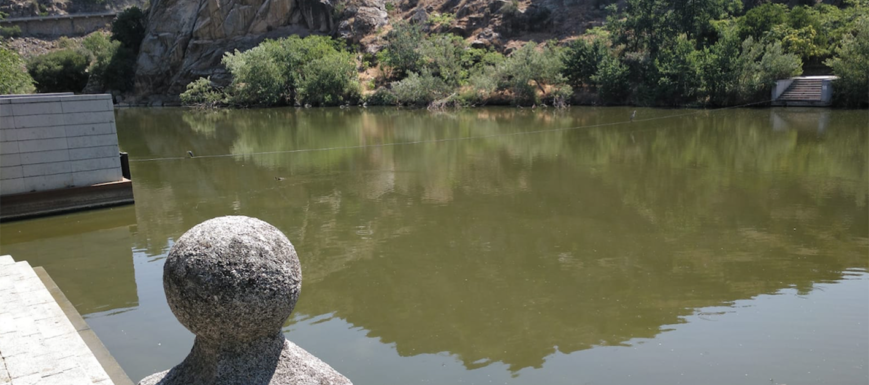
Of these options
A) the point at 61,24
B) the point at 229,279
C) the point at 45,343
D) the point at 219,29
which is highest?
the point at 61,24

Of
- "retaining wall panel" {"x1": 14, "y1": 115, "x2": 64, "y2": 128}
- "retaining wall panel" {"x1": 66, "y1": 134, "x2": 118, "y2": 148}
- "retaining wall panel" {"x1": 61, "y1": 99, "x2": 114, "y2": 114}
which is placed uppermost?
"retaining wall panel" {"x1": 61, "y1": 99, "x2": 114, "y2": 114}

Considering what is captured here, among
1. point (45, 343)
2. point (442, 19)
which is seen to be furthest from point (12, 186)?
point (442, 19)

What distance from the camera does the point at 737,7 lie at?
43.0m

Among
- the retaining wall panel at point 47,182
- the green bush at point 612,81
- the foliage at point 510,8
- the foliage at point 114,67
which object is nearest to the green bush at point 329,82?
the foliage at point 510,8

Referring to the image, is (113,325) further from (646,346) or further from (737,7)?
(737,7)

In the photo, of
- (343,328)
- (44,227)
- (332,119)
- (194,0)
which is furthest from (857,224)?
(194,0)

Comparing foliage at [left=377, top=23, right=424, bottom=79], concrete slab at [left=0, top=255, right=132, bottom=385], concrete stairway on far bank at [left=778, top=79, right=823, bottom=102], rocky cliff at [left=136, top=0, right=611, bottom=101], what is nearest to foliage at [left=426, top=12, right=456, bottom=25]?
rocky cliff at [left=136, top=0, right=611, bottom=101]

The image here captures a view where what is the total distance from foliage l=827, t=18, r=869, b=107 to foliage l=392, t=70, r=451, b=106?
2222cm

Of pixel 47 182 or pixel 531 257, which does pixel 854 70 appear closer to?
pixel 531 257

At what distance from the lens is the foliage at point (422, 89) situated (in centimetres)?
4397

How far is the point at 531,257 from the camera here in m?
→ 11.0

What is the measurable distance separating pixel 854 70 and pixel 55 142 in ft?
111

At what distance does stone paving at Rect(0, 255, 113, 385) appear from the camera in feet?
19.4

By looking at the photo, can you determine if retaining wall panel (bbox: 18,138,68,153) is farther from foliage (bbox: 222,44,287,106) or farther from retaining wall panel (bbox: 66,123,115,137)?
foliage (bbox: 222,44,287,106)
